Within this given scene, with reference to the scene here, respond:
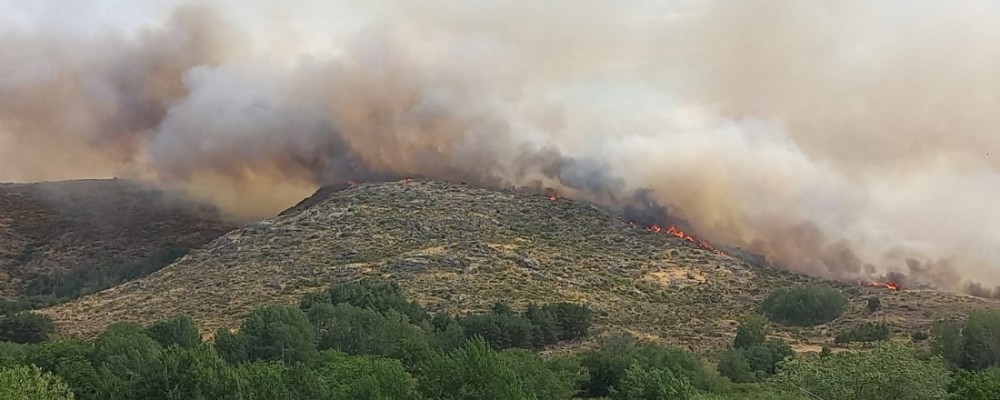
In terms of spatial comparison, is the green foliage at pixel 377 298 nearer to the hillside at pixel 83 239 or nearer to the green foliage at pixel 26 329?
the green foliage at pixel 26 329

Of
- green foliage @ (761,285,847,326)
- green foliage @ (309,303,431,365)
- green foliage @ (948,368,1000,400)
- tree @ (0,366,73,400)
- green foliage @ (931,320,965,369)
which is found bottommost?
tree @ (0,366,73,400)

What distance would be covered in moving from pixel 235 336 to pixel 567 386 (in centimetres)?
3173

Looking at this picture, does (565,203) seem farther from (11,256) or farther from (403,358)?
(11,256)

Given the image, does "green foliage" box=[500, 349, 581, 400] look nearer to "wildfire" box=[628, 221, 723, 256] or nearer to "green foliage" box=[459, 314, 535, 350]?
"green foliage" box=[459, 314, 535, 350]

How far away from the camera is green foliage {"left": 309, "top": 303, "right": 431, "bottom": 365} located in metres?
85.8

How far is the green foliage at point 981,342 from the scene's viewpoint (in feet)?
266

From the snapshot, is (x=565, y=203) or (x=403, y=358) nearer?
(x=403, y=358)

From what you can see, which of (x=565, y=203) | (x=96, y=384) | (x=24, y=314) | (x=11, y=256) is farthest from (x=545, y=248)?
(x=11, y=256)

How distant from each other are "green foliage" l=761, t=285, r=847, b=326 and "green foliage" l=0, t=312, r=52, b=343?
8267cm

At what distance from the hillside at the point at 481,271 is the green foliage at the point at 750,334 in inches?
113

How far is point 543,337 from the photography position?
96.4 metres

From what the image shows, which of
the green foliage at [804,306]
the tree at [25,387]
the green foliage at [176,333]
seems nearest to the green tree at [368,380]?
the tree at [25,387]

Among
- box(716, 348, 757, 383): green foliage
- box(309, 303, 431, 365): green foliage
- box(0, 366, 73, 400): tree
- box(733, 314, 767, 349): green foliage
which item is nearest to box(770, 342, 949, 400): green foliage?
box(716, 348, 757, 383): green foliage

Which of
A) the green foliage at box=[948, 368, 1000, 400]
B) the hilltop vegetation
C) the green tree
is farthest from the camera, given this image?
the green tree
